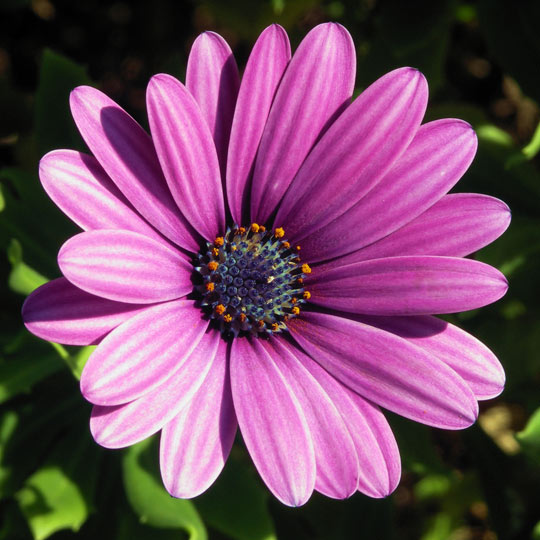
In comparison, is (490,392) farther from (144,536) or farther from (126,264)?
(144,536)

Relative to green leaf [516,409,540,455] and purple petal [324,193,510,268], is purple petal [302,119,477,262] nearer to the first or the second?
purple petal [324,193,510,268]

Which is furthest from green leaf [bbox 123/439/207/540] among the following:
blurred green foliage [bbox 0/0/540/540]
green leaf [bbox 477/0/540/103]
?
green leaf [bbox 477/0/540/103]

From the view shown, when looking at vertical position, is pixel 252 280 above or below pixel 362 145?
below

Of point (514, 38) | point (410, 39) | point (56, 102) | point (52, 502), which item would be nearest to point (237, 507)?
point (52, 502)

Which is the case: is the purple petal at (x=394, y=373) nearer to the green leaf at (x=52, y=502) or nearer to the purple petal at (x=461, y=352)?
the purple petal at (x=461, y=352)

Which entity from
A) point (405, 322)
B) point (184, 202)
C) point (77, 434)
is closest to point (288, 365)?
point (405, 322)

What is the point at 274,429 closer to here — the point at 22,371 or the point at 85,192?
the point at 85,192

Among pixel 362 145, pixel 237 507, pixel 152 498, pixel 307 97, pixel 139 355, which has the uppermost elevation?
pixel 307 97

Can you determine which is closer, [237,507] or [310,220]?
[310,220]
